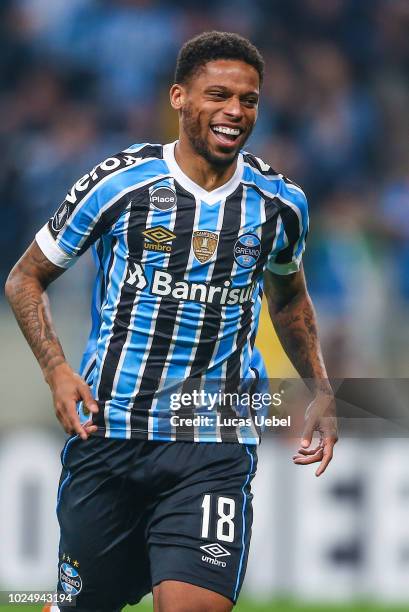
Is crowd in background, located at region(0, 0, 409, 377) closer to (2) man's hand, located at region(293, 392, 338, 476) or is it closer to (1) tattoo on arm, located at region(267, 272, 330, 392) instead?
(1) tattoo on arm, located at region(267, 272, 330, 392)

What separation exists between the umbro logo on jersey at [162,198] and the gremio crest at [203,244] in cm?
13

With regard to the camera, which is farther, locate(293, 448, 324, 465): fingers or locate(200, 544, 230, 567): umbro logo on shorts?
locate(293, 448, 324, 465): fingers

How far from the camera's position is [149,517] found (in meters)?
4.03

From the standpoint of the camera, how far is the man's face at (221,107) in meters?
3.93

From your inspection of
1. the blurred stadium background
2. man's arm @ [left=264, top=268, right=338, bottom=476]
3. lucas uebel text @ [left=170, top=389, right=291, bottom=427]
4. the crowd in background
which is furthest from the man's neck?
the crowd in background

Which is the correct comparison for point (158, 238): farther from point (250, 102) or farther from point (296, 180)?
point (296, 180)

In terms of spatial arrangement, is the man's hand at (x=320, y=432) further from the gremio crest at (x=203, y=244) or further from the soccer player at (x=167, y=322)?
the gremio crest at (x=203, y=244)

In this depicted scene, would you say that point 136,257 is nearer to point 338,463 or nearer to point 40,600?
point 40,600

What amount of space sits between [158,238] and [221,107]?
46 centimetres

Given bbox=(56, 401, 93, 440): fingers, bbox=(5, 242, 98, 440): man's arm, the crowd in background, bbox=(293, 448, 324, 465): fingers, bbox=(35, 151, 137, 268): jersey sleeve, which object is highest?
the crowd in background

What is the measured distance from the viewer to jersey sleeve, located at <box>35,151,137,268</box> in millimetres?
3969

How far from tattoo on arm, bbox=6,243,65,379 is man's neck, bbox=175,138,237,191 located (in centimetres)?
53

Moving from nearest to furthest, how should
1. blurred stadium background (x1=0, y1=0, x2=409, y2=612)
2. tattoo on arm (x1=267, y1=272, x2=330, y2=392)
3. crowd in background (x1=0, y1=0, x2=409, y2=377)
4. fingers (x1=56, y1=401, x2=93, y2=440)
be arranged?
fingers (x1=56, y1=401, x2=93, y2=440), tattoo on arm (x1=267, y1=272, x2=330, y2=392), blurred stadium background (x1=0, y1=0, x2=409, y2=612), crowd in background (x1=0, y1=0, x2=409, y2=377)

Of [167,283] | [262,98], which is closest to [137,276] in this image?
[167,283]
